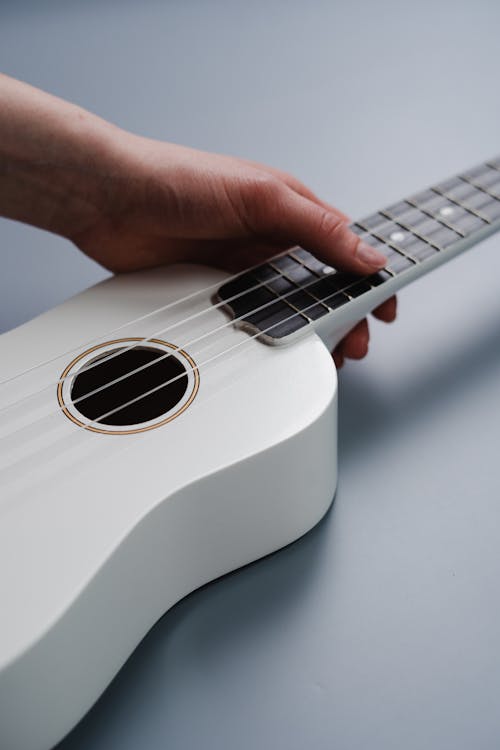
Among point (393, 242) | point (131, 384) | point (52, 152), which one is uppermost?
point (52, 152)

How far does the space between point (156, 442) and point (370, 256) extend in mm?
390

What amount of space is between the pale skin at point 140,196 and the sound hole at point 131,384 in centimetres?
20

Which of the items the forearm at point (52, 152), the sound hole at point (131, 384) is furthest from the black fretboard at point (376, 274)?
the forearm at point (52, 152)

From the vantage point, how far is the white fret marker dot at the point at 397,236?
1150mm

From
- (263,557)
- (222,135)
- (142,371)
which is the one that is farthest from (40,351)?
(222,135)

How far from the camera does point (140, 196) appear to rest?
1169mm

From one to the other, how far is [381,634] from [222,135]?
3.60ft

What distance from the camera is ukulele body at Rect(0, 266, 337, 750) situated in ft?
2.48

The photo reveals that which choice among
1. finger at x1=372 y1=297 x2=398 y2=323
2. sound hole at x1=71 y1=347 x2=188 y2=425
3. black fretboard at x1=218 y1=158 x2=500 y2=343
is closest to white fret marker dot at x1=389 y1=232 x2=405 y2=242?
black fretboard at x1=218 y1=158 x2=500 y2=343

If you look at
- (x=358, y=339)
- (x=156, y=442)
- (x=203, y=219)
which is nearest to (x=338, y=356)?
(x=358, y=339)

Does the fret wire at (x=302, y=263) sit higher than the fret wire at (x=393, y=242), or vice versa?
the fret wire at (x=393, y=242)

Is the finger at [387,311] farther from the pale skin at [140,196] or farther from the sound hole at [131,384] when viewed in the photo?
the sound hole at [131,384]

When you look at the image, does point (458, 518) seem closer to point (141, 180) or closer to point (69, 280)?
point (141, 180)

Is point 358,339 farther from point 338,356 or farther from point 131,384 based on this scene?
point 131,384
